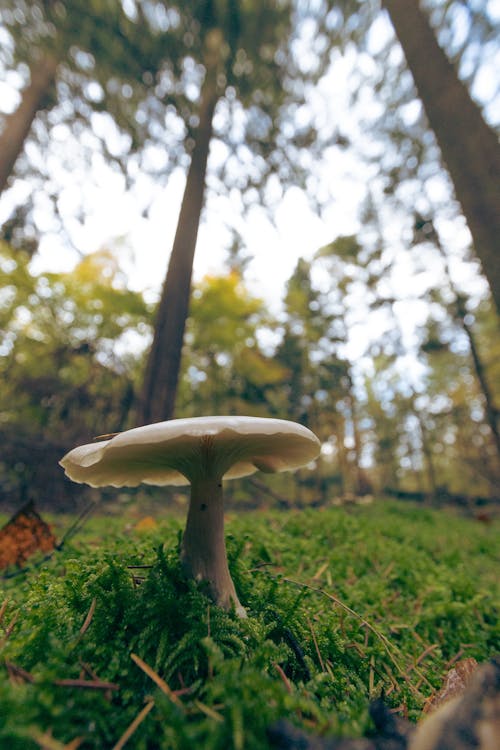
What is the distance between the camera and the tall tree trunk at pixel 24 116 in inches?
264

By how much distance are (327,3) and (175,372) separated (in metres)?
6.24

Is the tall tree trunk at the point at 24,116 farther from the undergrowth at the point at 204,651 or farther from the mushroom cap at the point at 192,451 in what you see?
the undergrowth at the point at 204,651

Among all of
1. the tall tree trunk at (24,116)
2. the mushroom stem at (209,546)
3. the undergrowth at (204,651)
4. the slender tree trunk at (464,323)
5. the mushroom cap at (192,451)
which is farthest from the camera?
the slender tree trunk at (464,323)

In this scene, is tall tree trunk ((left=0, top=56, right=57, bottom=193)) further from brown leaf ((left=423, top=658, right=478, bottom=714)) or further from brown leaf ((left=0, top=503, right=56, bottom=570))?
brown leaf ((left=423, top=658, right=478, bottom=714))

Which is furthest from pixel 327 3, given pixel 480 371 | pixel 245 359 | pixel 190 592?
pixel 480 371

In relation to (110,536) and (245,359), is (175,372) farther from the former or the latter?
(245,359)

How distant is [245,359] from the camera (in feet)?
33.4

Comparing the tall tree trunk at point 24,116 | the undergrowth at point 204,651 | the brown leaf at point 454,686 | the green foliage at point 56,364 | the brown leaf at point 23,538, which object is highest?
the tall tree trunk at point 24,116

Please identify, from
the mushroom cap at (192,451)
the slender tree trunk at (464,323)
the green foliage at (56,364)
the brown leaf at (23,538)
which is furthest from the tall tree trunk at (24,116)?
the slender tree trunk at (464,323)

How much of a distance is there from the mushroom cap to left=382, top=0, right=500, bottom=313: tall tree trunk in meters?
2.72

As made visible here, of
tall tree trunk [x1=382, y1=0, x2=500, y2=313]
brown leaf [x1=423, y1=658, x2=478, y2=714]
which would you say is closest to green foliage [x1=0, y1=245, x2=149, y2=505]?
Result: brown leaf [x1=423, y1=658, x2=478, y2=714]

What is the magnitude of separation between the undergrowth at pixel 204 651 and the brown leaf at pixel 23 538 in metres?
0.14

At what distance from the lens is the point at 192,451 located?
1.25 m

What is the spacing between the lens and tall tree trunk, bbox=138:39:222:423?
500cm
